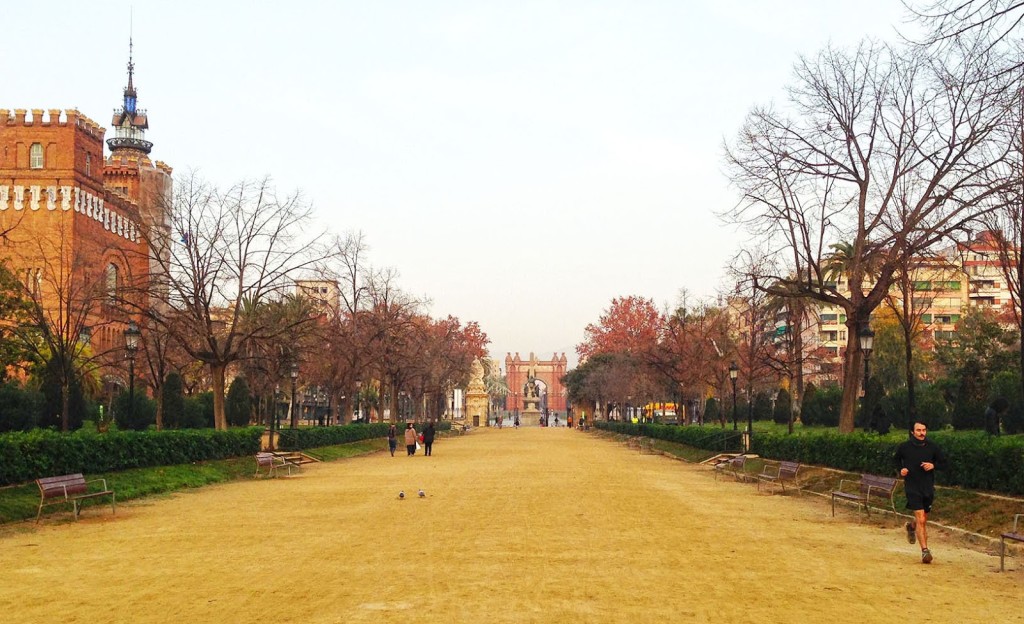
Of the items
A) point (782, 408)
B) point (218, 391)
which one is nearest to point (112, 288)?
point (218, 391)

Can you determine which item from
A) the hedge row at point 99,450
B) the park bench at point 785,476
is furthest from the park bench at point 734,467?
the hedge row at point 99,450

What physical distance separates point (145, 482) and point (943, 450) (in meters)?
17.3

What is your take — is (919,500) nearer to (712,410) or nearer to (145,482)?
(145,482)

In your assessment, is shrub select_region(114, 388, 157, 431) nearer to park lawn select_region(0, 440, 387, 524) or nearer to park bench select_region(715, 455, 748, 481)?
park lawn select_region(0, 440, 387, 524)

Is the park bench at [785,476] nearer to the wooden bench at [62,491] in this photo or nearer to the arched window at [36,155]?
the wooden bench at [62,491]

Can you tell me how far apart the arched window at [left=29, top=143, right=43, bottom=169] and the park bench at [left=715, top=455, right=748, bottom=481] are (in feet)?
179

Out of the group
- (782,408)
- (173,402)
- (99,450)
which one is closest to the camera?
(99,450)

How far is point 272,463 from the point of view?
30594 mm

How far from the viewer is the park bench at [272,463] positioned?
3017 cm

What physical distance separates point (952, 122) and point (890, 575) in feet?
55.7

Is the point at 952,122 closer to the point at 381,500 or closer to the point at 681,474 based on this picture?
the point at 681,474

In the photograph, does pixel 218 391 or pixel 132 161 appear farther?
pixel 132 161

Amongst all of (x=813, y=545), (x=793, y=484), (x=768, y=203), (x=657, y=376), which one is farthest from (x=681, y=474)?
(x=657, y=376)

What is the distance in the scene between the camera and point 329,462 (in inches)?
1574
